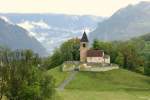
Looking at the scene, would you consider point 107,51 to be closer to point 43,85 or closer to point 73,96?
point 73,96

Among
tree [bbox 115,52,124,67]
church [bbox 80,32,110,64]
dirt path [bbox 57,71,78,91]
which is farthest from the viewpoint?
tree [bbox 115,52,124,67]

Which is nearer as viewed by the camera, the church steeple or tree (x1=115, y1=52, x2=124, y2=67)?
the church steeple

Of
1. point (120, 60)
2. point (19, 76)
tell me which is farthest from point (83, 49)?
point (19, 76)

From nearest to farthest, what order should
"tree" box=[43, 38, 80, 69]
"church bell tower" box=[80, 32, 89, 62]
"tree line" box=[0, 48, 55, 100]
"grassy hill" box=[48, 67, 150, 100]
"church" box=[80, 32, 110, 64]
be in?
"tree line" box=[0, 48, 55, 100], "grassy hill" box=[48, 67, 150, 100], "church" box=[80, 32, 110, 64], "church bell tower" box=[80, 32, 89, 62], "tree" box=[43, 38, 80, 69]

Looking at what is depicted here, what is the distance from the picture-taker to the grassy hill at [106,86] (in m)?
111

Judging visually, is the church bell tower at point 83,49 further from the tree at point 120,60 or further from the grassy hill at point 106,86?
the tree at point 120,60

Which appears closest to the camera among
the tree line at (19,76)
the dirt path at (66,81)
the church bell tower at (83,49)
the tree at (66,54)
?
the tree line at (19,76)

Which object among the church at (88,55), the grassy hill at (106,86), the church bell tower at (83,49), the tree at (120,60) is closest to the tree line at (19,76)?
the grassy hill at (106,86)

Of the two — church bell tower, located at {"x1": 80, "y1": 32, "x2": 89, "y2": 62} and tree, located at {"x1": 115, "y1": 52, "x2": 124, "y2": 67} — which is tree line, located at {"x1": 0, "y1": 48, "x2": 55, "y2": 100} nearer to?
church bell tower, located at {"x1": 80, "y1": 32, "x2": 89, "y2": 62}

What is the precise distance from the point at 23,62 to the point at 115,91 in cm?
5336

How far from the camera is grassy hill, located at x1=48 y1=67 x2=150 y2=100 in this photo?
363ft

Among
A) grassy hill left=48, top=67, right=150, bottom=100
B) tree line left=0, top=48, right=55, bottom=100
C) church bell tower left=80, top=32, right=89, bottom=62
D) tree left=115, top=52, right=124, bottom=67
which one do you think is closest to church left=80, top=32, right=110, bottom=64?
church bell tower left=80, top=32, right=89, bottom=62

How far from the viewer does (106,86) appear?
128250mm

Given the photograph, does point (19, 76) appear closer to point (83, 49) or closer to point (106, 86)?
point (106, 86)
